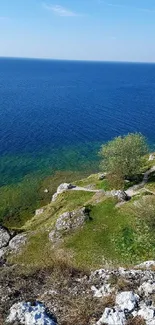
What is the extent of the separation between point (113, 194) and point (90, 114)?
113 meters

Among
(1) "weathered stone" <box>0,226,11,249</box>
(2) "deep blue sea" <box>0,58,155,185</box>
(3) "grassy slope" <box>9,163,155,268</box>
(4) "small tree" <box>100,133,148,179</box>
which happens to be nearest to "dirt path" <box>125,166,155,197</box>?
(4) "small tree" <box>100,133,148,179</box>

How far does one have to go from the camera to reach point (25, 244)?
2053 inches

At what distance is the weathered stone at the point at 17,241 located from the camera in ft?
172

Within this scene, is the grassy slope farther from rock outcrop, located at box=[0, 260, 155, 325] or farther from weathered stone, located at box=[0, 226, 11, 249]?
rock outcrop, located at box=[0, 260, 155, 325]

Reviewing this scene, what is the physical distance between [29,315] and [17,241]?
35296mm

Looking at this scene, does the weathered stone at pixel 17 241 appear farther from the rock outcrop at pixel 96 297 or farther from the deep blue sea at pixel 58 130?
the deep blue sea at pixel 58 130

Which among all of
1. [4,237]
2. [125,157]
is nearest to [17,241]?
[4,237]

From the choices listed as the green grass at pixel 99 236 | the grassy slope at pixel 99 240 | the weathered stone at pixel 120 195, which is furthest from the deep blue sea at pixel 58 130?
the green grass at pixel 99 236

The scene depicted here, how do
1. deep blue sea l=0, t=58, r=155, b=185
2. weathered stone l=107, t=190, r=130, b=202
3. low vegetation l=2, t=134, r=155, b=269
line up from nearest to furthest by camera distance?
low vegetation l=2, t=134, r=155, b=269, weathered stone l=107, t=190, r=130, b=202, deep blue sea l=0, t=58, r=155, b=185

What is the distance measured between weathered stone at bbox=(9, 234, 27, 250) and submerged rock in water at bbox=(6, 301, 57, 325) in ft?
109

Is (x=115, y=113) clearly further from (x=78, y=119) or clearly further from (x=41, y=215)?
(x=41, y=215)

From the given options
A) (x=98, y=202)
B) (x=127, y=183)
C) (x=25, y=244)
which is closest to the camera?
(x=25, y=244)

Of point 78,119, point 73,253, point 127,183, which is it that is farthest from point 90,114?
point 73,253

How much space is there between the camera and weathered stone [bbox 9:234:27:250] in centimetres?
5241
